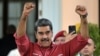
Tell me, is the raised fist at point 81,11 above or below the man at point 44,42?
above

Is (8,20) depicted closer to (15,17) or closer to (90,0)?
(15,17)

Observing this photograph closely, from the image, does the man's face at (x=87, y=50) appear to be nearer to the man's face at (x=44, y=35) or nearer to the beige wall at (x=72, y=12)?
the man's face at (x=44, y=35)

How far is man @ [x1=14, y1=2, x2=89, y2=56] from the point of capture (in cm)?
232

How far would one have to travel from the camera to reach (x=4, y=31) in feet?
19.2

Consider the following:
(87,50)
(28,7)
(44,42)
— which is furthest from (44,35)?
(87,50)

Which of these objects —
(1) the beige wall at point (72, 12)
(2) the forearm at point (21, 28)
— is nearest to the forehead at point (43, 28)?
(2) the forearm at point (21, 28)

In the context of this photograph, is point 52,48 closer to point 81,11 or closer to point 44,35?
point 44,35

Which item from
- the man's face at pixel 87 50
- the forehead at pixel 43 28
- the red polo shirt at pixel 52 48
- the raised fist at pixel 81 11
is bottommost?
the man's face at pixel 87 50

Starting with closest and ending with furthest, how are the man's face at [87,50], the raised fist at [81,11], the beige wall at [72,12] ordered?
the raised fist at [81,11], the man's face at [87,50], the beige wall at [72,12]

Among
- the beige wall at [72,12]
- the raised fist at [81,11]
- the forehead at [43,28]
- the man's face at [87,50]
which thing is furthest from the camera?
the beige wall at [72,12]

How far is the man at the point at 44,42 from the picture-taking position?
2316mm

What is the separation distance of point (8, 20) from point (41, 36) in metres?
3.48

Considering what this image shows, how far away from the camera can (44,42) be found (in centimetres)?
235

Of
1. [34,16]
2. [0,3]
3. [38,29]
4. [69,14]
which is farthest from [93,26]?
[0,3]
